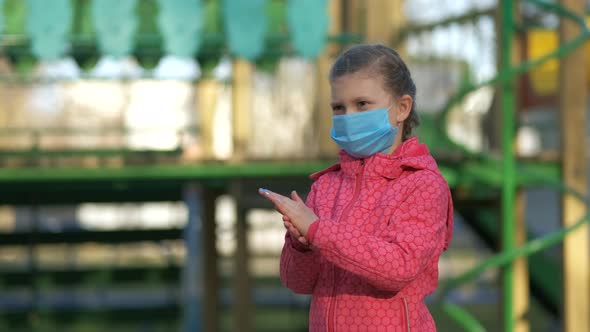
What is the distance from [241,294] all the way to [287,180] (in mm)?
850

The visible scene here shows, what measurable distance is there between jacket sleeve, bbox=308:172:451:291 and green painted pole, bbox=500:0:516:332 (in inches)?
148

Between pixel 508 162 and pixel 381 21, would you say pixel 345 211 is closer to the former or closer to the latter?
pixel 508 162

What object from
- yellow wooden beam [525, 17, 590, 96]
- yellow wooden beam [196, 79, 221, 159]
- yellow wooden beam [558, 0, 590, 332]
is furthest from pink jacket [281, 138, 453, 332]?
yellow wooden beam [525, 17, 590, 96]

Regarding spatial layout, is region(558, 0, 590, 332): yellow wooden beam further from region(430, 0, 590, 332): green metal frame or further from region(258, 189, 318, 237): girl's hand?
region(258, 189, 318, 237): girl's hand

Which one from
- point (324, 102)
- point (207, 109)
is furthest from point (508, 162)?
point (207, 109)

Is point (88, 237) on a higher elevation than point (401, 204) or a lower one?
lower

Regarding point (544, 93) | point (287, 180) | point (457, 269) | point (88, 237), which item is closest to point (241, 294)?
point (287, 180)

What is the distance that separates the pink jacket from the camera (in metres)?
1.87

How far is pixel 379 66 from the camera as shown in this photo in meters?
2.04

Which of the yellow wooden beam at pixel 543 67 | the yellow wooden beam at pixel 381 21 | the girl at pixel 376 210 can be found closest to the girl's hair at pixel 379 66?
the girl at pixel 376 210

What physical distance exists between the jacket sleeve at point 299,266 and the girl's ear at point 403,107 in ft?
0.91

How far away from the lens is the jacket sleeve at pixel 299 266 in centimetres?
209

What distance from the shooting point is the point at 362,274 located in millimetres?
1876

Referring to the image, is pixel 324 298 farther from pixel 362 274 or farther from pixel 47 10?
pixel 47 10
